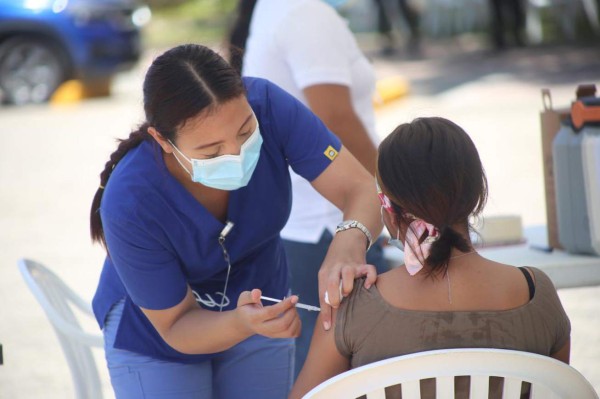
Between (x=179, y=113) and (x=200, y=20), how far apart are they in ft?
61.7

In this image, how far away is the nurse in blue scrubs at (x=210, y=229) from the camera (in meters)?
2.01

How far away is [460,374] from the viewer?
1.70 meters

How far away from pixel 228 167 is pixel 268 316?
366mm

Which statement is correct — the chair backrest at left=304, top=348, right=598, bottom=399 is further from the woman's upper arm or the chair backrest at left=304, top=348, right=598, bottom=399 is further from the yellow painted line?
the yellow painted line

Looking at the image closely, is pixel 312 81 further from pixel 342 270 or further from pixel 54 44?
pixel 54 44

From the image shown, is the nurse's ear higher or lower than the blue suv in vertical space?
higher

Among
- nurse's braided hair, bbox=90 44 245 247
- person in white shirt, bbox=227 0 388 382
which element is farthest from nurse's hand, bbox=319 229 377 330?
A: person in white shirt, bbox=227 0 388 382

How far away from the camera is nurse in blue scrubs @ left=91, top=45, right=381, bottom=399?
2.01m

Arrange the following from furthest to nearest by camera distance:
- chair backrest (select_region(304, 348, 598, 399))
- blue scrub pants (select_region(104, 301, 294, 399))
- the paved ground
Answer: the paved ground → blue scrub pants (select_region(104, 301, 294, 399)) → chair backrest (select_region(304, 348, 598, 399))

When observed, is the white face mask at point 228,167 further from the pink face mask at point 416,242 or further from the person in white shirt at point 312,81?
the person in white shirt at point 312,81

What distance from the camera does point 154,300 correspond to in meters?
2.03

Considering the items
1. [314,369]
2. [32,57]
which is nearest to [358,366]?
[314,369]

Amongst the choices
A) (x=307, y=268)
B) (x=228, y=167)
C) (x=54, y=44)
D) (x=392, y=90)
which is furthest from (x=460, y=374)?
(x=54, y=44)

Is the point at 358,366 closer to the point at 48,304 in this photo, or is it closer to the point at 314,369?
the point at 314,369
